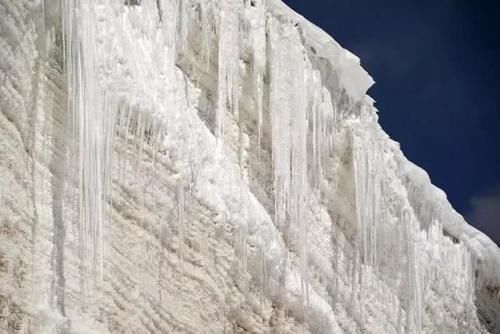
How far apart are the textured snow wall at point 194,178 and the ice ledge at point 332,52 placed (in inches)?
0.5

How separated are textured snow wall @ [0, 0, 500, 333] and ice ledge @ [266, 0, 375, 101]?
12mm

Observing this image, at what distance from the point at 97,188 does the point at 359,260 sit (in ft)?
9.69

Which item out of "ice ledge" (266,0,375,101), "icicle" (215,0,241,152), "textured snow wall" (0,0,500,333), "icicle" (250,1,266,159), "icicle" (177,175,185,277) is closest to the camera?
"textured snow wall" (0,0,500,333)

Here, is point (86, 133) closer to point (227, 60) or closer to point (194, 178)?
point (194, 178)

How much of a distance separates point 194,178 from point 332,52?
5.70ft

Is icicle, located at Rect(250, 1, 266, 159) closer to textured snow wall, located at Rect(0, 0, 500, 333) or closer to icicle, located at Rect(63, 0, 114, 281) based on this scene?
textured snow wall, located at Rect(0, 0, 500, 333)

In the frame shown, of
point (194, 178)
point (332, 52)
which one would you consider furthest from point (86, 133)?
point (332, 52)

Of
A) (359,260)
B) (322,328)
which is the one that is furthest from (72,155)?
(359,260)

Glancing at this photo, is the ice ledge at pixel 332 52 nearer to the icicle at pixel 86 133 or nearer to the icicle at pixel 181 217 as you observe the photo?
the icicle at pixel 181 217

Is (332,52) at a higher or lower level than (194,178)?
higher

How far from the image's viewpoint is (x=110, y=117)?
13.5 ft

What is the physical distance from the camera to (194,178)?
4.60m

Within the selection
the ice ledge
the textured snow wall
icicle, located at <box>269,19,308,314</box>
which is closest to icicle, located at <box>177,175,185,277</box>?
the textured snow wall

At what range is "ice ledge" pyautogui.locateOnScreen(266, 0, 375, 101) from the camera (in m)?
5.52
